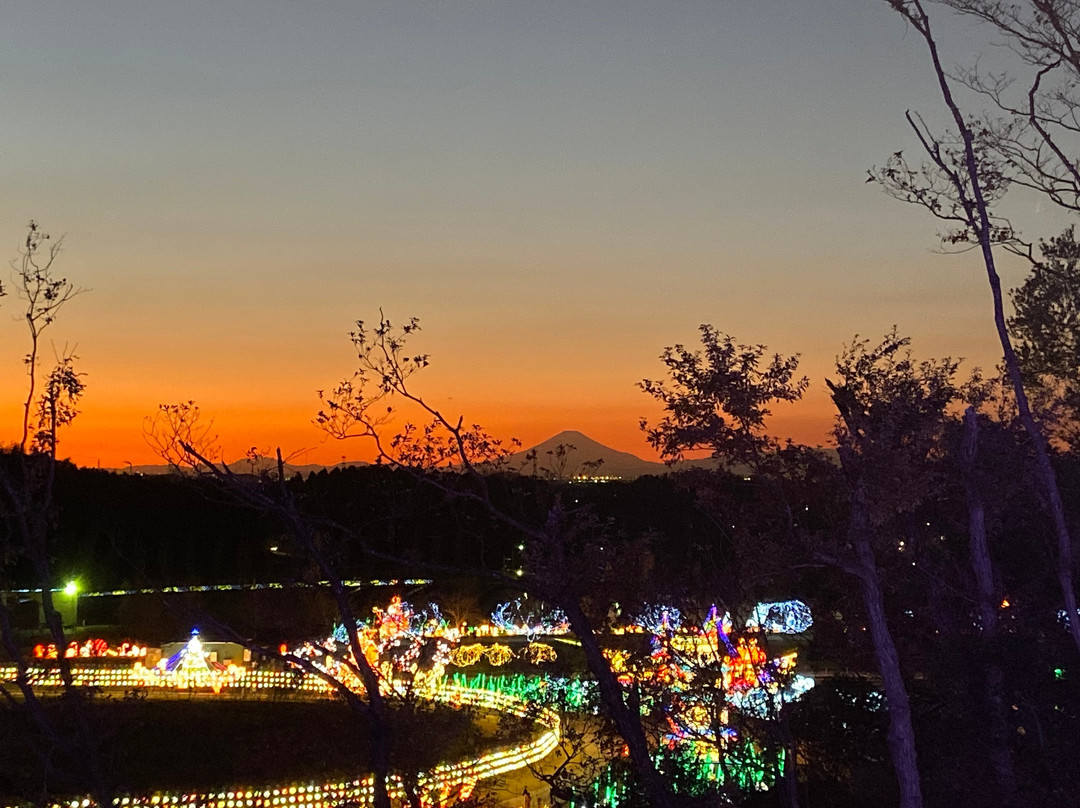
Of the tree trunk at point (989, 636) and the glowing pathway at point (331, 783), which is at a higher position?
the tree trunk at point (989, 636)

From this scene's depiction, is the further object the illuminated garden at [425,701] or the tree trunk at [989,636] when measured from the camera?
the illuminated garden at [425,701]

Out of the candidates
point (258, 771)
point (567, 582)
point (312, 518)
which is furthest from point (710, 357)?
point (258, 771)

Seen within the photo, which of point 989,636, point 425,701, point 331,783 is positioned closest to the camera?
point 425,701

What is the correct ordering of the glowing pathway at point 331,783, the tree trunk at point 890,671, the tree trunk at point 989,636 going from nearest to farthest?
the tree trunk at point 890,671 → the tree trunk at point 989,636 → the glowing pathway at point 331,783

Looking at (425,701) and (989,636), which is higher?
(989,636)

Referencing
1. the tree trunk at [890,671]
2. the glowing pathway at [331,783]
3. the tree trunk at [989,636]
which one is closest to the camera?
the tree trunk at [890,671]

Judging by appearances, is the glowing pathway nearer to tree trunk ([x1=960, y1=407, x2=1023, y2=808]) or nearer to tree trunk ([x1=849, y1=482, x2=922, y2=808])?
A: tree trunk ([x1=849, y1=482, x2=922, y2=808])

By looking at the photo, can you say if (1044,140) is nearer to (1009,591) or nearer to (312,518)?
(1009,591)

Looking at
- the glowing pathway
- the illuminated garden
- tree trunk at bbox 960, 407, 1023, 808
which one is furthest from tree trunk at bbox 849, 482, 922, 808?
the glowing pathway

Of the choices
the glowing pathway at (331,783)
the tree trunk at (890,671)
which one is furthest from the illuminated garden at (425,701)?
the tree trunk at (890,671)

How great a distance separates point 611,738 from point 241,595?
33442mm

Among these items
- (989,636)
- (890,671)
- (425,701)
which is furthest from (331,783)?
(989,636)

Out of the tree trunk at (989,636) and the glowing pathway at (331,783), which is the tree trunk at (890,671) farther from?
the glowing pathway at (331,783)

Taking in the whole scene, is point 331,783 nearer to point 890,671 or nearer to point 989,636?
point 890,671
